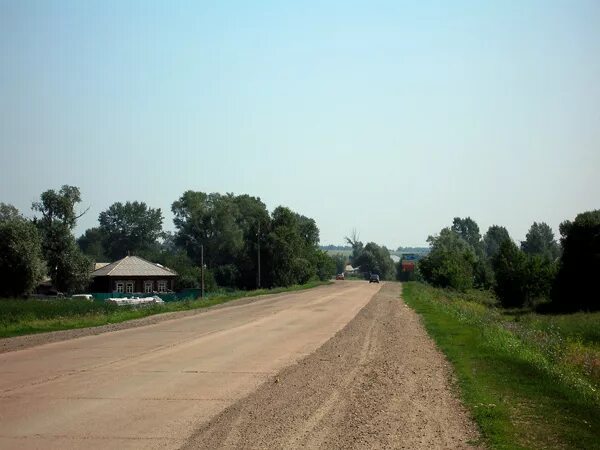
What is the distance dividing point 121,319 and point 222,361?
62.3 feet

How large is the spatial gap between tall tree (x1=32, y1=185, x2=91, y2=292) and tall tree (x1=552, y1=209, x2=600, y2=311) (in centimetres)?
5010

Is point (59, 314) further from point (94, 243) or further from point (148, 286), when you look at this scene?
point (94, 243)

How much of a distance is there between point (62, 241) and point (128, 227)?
94.7 meters

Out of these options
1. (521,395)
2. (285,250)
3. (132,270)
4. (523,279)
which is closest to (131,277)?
(132,270)

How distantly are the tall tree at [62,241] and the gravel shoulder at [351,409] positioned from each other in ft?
195

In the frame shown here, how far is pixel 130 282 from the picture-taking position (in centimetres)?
8569

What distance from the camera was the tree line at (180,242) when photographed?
60.2 metres

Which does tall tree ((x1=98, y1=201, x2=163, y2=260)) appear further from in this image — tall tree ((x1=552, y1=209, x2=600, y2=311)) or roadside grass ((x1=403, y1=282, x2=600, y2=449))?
roadside grass ((x1=403, y1=282, x2=600, y2=449))

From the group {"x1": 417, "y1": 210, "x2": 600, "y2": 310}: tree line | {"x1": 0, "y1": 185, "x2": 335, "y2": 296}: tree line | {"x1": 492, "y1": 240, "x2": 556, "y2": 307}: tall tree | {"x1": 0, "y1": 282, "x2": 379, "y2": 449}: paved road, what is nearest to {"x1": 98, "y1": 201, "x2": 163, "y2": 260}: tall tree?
{"x1": 0, "y1": 185, "x2": 335, "y2": 296}: tree line

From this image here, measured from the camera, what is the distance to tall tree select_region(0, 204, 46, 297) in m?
58.8

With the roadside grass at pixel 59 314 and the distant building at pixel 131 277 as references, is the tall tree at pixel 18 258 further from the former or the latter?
the distant building at pixel 131 277

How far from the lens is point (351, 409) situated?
39.0ft

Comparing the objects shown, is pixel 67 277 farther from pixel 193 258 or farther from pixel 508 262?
pixel 193 258

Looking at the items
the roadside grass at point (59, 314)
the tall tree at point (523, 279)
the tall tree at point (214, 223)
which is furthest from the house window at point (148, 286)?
the tall tree at point (523, 279)
